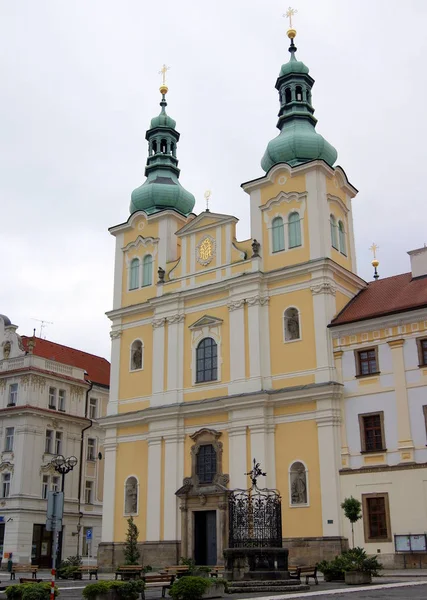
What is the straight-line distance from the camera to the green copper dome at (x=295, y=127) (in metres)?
36.7

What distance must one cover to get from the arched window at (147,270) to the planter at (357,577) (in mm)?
21608

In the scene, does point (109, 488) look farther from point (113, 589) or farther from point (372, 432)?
point (113, 589)

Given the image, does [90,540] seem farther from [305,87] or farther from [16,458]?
[305,87]

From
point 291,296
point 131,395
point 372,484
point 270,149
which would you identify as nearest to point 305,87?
point 270,149

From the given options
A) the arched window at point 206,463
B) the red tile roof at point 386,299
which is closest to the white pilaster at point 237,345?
the arched window at point 206,463

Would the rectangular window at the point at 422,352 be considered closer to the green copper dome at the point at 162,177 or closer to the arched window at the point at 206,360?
the arched window at the point at 206,360

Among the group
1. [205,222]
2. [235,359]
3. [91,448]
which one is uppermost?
[205,222]

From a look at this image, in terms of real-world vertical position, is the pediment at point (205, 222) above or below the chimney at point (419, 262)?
above

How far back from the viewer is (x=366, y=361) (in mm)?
31531

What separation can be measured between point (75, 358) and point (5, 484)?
11367 millimetres

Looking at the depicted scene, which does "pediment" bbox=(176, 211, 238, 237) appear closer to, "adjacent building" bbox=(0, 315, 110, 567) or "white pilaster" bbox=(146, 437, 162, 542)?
"white pilaster" bbox=(146, 437, 162, 542)

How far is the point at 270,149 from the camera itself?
3759cm

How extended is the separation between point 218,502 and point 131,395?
26.7 ft

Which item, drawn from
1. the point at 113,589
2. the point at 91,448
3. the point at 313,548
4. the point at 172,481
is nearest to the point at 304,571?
the point at 313,548
